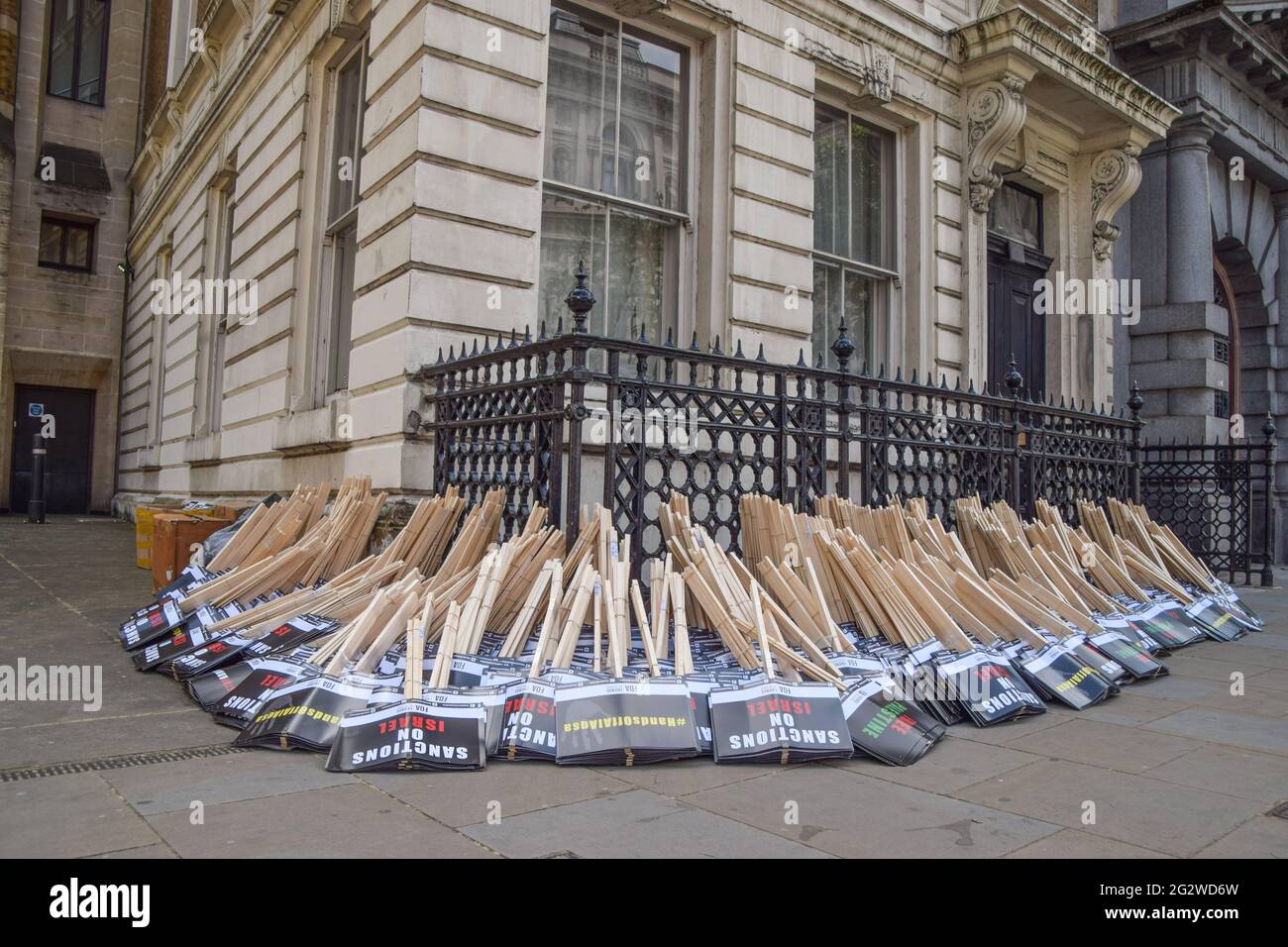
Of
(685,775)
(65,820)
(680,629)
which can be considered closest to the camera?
(65,820)

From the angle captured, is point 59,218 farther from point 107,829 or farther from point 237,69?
point 107,829

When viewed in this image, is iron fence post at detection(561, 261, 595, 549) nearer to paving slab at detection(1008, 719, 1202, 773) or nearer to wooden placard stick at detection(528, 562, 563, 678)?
wooden placard stick at detection(528, 562, 563, 678)

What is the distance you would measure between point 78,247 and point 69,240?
0.23 metres

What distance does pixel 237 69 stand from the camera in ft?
41.0

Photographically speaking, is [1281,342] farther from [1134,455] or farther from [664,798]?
[664,798]

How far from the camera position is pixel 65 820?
2832mm

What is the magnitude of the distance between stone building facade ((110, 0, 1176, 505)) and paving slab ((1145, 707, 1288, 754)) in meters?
4.95

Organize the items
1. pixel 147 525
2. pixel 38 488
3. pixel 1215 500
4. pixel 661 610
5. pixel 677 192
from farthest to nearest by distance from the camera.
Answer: pixel 38 488, pixel 1215 500, pixel 147 525, pixel 677 192, pixel 661 610

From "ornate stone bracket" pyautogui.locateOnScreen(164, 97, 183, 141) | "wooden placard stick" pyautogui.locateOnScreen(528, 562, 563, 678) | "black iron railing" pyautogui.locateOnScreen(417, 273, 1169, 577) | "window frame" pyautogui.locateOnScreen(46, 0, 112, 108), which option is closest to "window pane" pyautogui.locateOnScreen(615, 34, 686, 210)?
"black iron railing" pyautogui.locateOnScreen(417, 273, 1169, 577)

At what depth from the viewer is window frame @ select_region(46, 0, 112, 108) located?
2167 cm

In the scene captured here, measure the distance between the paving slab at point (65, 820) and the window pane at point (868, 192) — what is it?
914 cm

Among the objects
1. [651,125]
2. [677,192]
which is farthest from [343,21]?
[677,192]

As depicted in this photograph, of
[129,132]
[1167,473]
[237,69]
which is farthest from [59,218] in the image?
[1167,473]

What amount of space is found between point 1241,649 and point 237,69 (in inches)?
516
